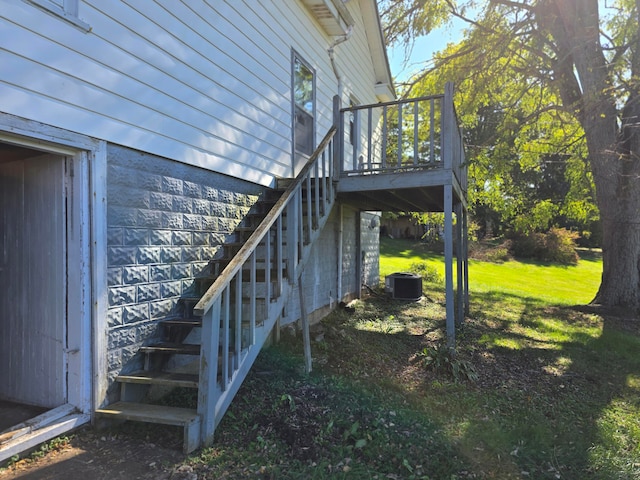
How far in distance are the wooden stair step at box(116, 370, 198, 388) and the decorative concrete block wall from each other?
0.10m

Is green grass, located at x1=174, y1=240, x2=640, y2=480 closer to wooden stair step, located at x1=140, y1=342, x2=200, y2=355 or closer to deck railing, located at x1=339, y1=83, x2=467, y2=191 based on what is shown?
wooden stair step, located at x1=140, y1=342, x2=200, y2=355

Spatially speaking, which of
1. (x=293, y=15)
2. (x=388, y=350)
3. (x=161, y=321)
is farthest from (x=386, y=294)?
(x=161, y=321)

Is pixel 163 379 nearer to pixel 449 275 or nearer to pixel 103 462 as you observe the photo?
pixel 103 462

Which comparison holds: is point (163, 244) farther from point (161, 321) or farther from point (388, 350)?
point (388, 350)

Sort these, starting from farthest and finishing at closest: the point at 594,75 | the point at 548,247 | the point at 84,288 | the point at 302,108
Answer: the point at 548,247, the point at 594,75, the point at 302,108, the point at 84,288

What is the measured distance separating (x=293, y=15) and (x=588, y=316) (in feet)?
28.2

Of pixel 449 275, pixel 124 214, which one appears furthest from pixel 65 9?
pixel 449 275

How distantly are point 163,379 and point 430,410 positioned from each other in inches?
95.4

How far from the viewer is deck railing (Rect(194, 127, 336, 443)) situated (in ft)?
9.19

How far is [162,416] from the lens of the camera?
9.55ft

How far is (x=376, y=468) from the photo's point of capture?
2.79 meters

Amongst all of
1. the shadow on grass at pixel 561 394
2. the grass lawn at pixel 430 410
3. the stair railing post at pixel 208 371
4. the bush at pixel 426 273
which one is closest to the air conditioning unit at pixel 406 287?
the shadow on grass at pixel 561 394

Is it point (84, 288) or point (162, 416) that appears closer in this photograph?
point (162, 416)

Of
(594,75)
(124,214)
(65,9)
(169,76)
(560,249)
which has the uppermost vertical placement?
(594,75)
